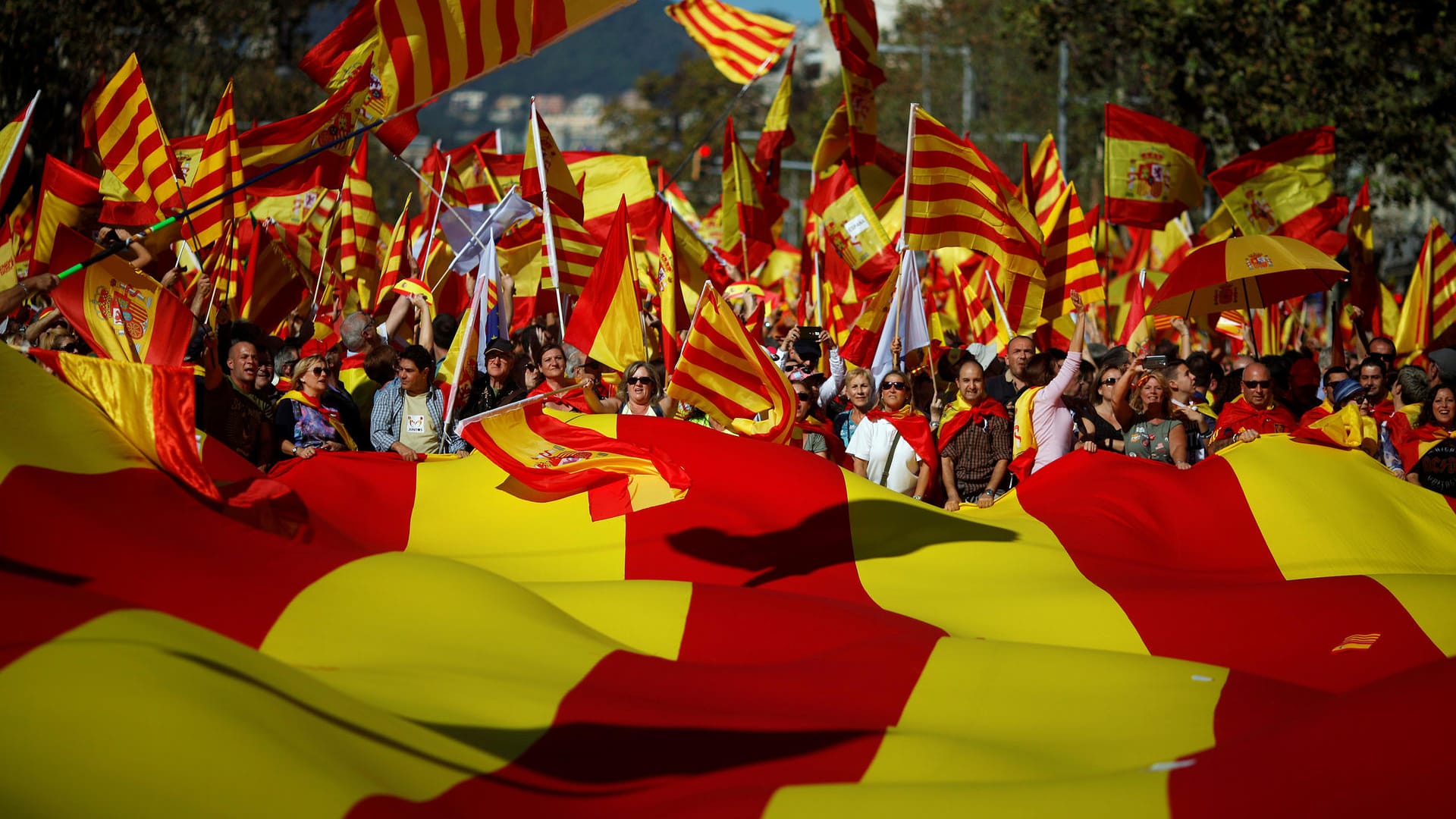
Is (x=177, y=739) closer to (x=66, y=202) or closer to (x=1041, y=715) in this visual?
(x=1041, y=715)

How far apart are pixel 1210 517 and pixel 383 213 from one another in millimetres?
62081

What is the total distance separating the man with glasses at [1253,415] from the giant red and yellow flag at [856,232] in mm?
3703

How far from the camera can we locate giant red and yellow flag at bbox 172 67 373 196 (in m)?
7.52

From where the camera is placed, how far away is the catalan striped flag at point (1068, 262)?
12.1m

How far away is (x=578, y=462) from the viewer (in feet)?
20.5

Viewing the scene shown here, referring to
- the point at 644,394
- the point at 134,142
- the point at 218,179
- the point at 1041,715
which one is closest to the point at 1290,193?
the point at 644,394

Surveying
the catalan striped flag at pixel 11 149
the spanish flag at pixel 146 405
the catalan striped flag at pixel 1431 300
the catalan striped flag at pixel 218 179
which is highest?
the catalan striped flag at pixel 11 149

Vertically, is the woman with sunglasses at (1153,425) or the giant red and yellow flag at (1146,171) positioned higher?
the giant red and yellow flag at (1146,171)

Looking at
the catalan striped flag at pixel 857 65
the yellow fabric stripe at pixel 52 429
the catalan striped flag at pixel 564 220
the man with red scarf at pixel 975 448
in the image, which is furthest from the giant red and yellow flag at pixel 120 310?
the catalan striped flag at pixel 857 65

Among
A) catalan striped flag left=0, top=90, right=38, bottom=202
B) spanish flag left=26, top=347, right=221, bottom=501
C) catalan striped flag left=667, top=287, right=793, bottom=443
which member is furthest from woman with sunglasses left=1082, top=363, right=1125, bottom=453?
catalan striped flag left=0, top=90, right=38, bottom=202

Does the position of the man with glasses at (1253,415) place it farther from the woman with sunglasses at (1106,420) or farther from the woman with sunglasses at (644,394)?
the woman with sunglasses at (644,394)

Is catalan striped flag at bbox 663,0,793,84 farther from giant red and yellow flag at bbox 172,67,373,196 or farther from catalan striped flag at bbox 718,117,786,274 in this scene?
giant red and yellow flag at bbox 172,67,373,196

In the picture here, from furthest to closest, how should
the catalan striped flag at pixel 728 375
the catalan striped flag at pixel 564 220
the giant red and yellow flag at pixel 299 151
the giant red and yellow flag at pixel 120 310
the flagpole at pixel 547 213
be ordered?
1. the catalan striped flag at pixel 564 220
2. the flagpole at pixel 547 213
3. the giant red and yellow flag at pixel 299 151
4. the catalan striped flag at pixel 728 375
5. the giant red and yellow flag at pixel 120 310

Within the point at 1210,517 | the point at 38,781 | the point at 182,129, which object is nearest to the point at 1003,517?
the point at 1210,517
